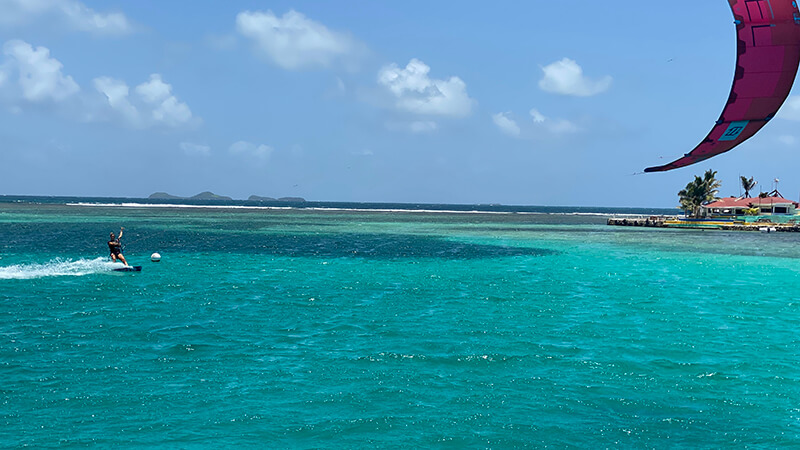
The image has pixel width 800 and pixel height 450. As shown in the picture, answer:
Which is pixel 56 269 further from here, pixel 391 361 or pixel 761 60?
pixel 761 60

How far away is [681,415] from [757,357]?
235 inches

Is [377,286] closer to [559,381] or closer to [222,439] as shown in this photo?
[559,381]

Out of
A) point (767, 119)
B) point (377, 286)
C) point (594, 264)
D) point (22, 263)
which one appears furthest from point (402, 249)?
point (767, 119)

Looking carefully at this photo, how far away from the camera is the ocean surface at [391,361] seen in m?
10.7

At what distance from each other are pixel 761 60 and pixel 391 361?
1081cm

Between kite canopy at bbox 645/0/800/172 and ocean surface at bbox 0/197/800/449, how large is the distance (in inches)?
245

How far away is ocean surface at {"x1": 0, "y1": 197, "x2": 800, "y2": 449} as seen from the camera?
10711 mm

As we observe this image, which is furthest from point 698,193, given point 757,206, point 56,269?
point 56,269

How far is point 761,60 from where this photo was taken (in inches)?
261

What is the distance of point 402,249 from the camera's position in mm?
49125

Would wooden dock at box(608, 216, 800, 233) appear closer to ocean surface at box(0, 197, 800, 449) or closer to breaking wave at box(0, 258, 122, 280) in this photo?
ocean surface at box(0, 197, 800, 449)

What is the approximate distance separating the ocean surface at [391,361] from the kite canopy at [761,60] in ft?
20.4

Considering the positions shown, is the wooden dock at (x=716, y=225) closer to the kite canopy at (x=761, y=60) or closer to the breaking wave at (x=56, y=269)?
the breaking wave at (x=56, y=269)

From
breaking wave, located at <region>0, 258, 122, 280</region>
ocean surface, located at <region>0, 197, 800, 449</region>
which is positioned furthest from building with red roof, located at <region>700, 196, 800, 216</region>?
breaking wave, located at <region>0, 258, 122, 280</region>
